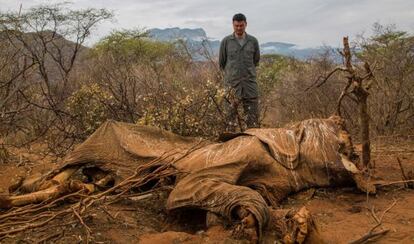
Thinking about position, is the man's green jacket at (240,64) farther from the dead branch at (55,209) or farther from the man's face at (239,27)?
the dead branch at (55,209)

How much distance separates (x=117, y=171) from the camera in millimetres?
5016

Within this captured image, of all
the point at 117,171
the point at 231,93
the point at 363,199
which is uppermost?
the point at 231,93

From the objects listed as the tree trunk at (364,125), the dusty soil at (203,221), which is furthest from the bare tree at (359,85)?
the dusty soil at (203,221)

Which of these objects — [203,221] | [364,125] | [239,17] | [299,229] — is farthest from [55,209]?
[239,17]

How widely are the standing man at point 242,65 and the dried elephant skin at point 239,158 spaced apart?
2076mm

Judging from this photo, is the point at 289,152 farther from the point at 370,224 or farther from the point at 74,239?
the point at 74,239

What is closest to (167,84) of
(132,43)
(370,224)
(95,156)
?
(95,156)

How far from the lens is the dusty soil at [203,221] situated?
3.90 meters

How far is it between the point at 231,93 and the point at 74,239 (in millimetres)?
3533

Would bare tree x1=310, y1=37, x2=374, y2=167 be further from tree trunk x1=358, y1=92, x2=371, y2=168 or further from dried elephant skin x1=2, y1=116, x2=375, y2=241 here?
dried elephant skin x1=2, y1=116, x2=375, y2=241

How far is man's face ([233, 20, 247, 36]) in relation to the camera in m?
7.27

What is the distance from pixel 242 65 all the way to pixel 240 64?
3cm

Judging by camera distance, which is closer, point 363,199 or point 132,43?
point 363,199

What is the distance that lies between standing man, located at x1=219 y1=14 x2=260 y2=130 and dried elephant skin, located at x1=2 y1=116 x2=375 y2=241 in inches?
81.7
